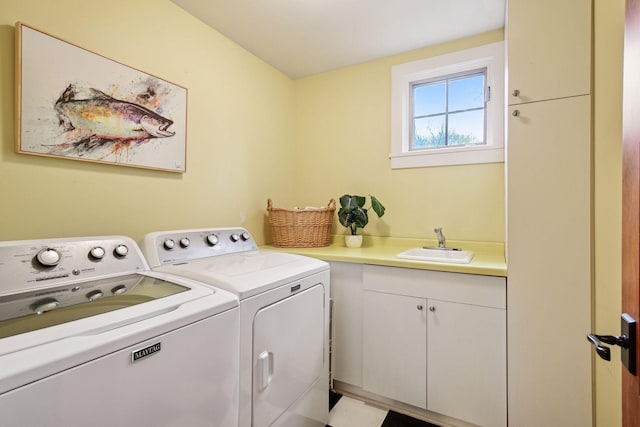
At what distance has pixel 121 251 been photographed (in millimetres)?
1273

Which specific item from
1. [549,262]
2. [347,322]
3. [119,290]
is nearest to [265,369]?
[119,290]

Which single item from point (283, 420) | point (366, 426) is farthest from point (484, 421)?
point (283, 420)

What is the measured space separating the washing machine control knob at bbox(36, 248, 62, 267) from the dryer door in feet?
2.50

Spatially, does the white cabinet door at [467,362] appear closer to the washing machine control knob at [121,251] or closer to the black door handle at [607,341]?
the black door handle at [607,341]

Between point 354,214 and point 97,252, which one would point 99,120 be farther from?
point 354,214

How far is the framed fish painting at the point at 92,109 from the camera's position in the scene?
1.17 metres

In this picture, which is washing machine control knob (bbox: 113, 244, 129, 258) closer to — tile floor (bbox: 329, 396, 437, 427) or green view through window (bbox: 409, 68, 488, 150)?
tile floor (bbox: 329, 396, 437, 427)

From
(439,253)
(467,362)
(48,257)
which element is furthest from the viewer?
(439,253)

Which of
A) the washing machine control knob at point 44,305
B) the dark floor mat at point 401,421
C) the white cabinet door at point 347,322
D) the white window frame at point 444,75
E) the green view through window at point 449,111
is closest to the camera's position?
the washing machine control knob at point 44,305

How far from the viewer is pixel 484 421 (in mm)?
1495

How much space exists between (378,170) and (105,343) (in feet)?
6.79

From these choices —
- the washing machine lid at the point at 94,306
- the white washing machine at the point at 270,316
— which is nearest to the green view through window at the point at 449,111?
the white washing machine at the point at 270,316

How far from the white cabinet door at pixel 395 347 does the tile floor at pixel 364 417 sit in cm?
10

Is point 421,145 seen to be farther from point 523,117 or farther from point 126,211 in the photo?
point 126,211
